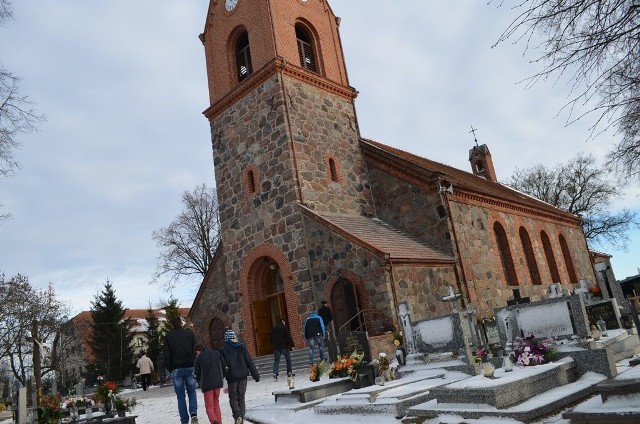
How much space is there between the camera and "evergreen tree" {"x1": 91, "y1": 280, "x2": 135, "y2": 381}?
35438 mm

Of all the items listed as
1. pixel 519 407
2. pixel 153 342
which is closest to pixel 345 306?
pixel 519 407

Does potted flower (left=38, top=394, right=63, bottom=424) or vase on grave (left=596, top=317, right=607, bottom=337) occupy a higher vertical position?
potted flower (left=38, top=394, right=63, bottom=424)

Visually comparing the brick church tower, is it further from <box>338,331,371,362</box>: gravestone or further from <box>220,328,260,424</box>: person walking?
<box>220,328,260,424</box>: person walking

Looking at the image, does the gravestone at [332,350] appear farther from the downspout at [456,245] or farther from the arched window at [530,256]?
the arched window at [530,256]

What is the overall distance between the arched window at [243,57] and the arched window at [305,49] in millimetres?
2006

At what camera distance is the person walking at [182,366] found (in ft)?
27.6

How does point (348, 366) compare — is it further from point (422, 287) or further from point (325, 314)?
point (422, 287)

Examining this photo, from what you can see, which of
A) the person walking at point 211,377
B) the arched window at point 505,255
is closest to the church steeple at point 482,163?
the arched window at point 505,255

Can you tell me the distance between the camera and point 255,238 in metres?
17.9

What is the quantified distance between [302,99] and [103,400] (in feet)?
38.7

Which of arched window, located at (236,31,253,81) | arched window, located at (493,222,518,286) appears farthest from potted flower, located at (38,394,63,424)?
arched window, located at (493,222,518,286)

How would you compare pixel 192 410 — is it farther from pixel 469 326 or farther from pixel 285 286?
pixel 285 286

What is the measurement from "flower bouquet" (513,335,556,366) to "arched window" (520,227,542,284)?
15.1 meters

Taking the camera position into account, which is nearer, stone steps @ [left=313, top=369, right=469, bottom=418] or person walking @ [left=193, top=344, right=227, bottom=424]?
stone steps @ [left=313, top=369, right=469, bottom=418]
